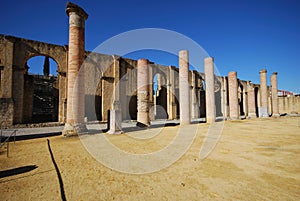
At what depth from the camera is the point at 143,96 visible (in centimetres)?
1162

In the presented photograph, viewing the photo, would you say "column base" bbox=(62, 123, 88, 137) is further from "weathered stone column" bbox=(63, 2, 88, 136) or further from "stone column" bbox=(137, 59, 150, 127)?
"stone column" bbox=(137, 59, 150, 127)

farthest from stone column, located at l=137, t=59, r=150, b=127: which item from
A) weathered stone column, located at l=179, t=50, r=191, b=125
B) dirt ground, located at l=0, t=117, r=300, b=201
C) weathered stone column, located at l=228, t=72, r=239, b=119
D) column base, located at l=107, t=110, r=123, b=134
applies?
weathered stone column, located at l=228, t=72, r=239, b=119

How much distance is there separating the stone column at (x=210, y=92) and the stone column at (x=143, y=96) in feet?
21.0

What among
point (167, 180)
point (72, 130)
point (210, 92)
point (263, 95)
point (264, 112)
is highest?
point (263, 95)

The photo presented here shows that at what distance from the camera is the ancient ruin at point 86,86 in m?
8.70

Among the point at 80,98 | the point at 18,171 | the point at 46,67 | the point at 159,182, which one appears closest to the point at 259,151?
the point at 159,182

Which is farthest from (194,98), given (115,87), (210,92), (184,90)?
(115,87)

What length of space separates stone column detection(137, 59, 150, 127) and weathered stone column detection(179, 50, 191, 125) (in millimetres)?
3263

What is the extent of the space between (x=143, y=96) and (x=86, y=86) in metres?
7.40

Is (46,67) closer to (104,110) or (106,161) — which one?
(104,110)

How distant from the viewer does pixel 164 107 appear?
23.4m

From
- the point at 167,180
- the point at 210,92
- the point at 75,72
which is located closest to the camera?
the point at 167,180

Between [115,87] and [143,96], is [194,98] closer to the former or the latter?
[115,87]

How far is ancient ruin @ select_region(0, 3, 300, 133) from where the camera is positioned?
870 cm
